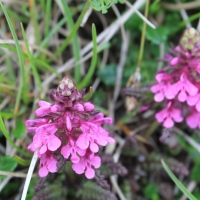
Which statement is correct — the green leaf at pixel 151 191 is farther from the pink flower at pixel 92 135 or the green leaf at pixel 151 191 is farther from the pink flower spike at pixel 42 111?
the pink flower spike at pixel 42 111

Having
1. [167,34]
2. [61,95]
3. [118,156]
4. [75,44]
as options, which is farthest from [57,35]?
[61,95]

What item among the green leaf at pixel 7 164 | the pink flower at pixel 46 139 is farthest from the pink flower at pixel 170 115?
the green leaf at pixel 7 164

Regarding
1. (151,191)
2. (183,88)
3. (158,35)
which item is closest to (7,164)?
(151,191)

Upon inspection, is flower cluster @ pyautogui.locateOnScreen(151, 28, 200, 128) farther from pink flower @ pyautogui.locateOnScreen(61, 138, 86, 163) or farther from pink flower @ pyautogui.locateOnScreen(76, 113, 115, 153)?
pink flower @ pyautogui.locateOnScreen(61, 138, 86, 163)

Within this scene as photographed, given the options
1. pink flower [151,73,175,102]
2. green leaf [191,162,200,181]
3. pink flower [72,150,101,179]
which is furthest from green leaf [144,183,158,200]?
pink flower [72,150,101,179]

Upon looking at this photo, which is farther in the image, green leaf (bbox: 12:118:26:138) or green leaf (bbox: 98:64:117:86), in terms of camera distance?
green leaf (bbox: 98:64:117:86)

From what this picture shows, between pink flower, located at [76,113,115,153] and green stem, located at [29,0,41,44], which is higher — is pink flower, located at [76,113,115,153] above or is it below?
below
